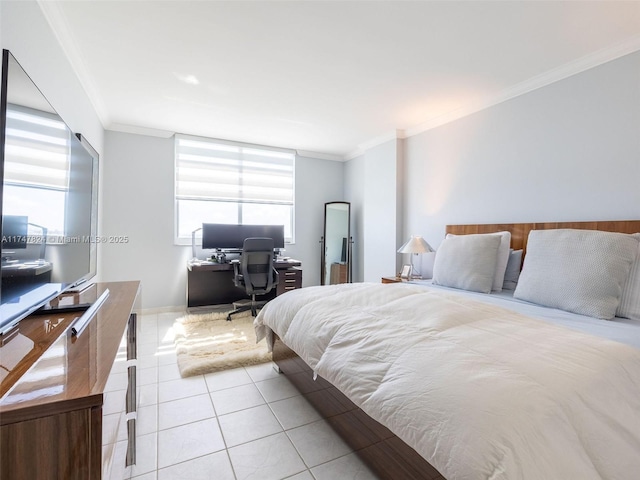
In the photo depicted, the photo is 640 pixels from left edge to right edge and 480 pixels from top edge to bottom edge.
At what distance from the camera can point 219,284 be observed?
444cm

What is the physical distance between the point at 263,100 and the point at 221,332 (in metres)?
2.55

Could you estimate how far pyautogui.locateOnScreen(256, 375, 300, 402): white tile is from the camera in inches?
83.2

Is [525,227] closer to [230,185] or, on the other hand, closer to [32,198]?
[32,198]

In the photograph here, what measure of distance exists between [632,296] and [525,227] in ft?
3.32

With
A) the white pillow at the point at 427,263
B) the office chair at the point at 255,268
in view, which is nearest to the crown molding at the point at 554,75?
the white pillow at the point at 427,263

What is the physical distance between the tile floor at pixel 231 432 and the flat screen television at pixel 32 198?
48 centimetres

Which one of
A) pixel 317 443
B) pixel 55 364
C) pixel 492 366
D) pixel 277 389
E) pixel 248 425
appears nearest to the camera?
pixel 55 364

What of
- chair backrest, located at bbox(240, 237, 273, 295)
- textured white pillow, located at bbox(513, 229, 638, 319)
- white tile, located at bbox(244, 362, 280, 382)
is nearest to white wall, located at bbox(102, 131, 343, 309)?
chair backrest, located at bbox(240, 237, 273, 295)

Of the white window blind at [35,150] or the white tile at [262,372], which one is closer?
the white window blind at [35,150]

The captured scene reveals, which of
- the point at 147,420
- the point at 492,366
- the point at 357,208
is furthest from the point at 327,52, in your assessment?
the point at 357,208

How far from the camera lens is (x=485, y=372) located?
3.38 ft

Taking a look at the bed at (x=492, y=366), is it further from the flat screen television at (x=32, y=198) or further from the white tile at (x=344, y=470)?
the flat screen television at (x=32, y=198)

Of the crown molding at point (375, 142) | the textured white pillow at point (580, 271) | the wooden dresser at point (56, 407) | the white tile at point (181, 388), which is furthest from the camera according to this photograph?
the crown molding at point (375, 142)

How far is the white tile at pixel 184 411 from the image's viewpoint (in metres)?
1.83
